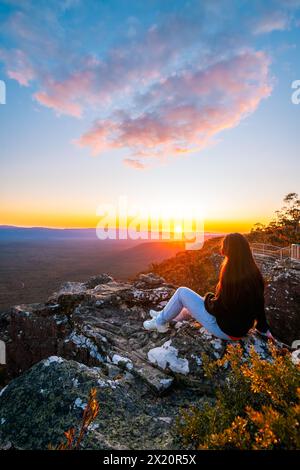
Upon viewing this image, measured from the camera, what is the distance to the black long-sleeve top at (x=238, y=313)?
13.8ft

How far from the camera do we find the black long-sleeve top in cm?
422

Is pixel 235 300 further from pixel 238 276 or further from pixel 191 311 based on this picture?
pixel 191 311

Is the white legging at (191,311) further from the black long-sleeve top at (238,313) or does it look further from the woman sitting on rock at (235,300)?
the black long-sleeve top at (238,313)

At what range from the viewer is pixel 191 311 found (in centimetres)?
474

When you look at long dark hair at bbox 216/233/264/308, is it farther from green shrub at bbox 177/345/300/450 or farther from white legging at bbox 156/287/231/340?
green shrub at bbox 177/345/300/450

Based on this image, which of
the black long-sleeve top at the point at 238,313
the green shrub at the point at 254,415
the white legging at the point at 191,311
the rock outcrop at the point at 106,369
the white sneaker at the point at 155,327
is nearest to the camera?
the green shrub at the point at 254,415

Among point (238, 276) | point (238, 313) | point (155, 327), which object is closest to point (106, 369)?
point (155, 327)

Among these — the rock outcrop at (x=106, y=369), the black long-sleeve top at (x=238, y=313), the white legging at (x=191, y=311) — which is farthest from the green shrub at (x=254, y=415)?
the white legging at (x=191, y=311)

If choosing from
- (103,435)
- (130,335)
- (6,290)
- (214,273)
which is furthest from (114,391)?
(6,290)

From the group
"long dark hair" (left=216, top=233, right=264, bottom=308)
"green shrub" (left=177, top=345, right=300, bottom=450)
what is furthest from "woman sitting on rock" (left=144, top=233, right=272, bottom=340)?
"green shrub" (left=177, top=345, right=300, bottom=450)

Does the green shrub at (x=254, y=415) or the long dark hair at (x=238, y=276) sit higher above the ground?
the long dark hair at (x=238, y=276)

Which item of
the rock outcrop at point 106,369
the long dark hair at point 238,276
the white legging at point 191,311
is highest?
the long dark hair at point 238,276

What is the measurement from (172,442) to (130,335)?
9.71 ft

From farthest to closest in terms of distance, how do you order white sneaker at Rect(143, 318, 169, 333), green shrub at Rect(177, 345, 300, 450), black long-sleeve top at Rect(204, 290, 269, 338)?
white sneaker at Rect(143, 318, 169, 333) < black long-sleeve top at Rect(204, 290, 269, 338) < green shrub at Rect(177, 345, 300, 450)
